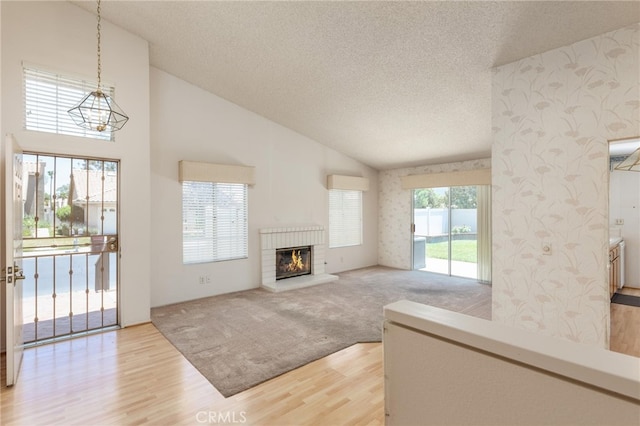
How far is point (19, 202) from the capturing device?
2.91 meters

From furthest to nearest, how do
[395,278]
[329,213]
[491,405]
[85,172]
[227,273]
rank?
[329,213] → [395,278] → [227,273] → [85,172] → [491,405]

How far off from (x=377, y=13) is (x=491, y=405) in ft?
10.5

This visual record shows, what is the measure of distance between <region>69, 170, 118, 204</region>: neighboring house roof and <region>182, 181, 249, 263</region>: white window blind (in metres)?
1.07

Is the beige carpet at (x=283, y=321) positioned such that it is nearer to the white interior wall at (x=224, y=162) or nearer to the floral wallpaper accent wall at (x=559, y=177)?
the white interior wall at (x=224, y=162)

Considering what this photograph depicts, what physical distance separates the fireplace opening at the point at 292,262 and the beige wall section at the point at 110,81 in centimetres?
248

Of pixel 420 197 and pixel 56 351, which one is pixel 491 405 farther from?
pixel 420 197

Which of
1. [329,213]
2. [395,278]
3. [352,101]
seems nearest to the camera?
[352,101]

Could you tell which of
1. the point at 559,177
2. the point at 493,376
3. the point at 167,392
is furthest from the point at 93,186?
the point at 559,177

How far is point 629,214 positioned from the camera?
216 inches

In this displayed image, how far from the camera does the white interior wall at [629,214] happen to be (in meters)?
5.39

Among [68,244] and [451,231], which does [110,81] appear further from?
[451,231]

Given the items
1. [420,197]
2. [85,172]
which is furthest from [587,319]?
[85,172]

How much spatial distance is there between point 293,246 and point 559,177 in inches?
169

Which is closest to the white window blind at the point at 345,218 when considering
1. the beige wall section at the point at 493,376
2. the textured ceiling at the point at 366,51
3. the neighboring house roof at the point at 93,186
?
the textured ceiling at the point at 366,51
